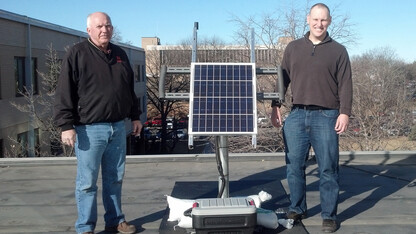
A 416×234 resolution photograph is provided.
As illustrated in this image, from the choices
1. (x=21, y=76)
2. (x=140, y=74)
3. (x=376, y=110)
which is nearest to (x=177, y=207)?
(x=376, y=110)

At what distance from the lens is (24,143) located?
19.8 metres

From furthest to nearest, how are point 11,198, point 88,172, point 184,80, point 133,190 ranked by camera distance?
1. point 184,80
2. point 133,190
3. point 11,198
4. point 88,172

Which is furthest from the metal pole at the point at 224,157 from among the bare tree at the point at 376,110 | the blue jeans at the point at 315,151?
the bare tree at the point at 376,110

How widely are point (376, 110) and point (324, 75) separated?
1558cm

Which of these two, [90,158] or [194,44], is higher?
[194,44]

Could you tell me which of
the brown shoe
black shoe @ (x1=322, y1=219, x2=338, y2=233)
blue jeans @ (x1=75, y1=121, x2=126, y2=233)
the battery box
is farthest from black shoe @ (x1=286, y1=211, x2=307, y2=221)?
blue jeans @ (x1=75, y1=121, x2=126, y2=233)

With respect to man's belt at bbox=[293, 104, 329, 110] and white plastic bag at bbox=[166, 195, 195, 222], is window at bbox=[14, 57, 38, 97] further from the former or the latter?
man's belt at bbox=[293, 104, 329, 110]

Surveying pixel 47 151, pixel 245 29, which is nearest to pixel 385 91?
pixel 245 29

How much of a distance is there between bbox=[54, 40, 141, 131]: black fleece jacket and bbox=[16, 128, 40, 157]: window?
50.6 feet

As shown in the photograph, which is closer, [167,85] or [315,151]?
[315,151]

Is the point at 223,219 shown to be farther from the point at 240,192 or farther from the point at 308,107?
the point at 240,192

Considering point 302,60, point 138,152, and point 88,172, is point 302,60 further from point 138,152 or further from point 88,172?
point 138,152

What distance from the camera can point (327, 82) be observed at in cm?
404

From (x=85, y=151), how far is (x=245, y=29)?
1485cm
